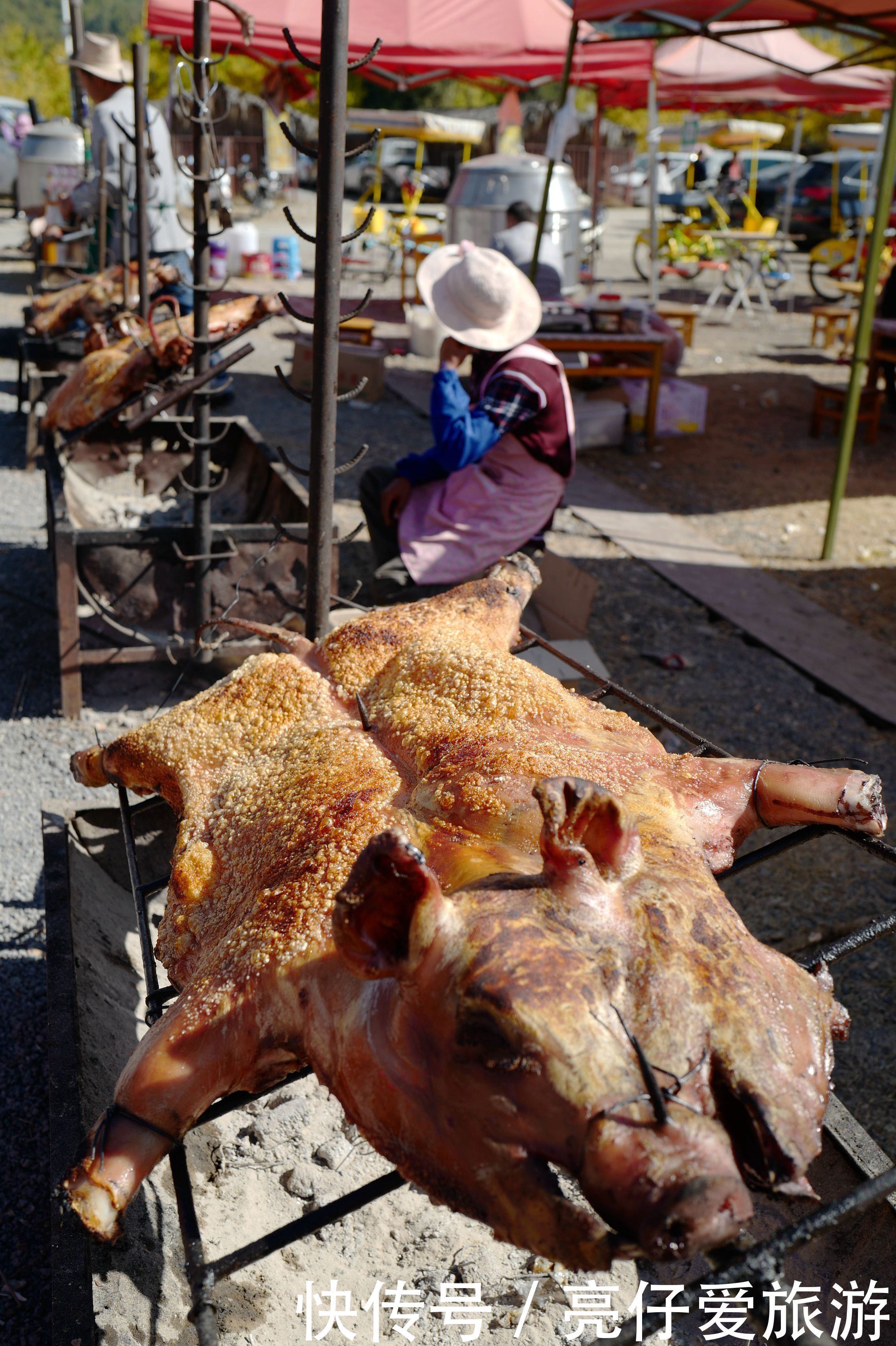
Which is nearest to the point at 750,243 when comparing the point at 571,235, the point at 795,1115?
the point at 571,235

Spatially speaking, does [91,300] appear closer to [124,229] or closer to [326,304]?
[124,229]

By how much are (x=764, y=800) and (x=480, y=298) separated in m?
2.84

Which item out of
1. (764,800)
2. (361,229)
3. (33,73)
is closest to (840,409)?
(361,229)

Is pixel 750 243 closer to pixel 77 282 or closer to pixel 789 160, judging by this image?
pixel 789 160

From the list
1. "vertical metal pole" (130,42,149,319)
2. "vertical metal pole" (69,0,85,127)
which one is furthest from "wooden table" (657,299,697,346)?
"vertical metal pole" (130,42,149,319)

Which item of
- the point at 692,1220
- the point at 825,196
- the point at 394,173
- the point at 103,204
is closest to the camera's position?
the point at 692,1220

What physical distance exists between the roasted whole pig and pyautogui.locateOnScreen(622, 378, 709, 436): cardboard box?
7.51 metres

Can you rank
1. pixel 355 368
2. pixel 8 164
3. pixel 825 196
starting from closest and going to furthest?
pixel 355 368, pixel 8 164, pixel 825 196

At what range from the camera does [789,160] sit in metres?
25.9

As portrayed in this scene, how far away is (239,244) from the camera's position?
15.6 m

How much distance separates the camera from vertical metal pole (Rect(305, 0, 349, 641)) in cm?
246

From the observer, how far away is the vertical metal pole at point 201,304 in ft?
11.3

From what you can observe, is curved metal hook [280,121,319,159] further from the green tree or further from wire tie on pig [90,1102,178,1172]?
the green tree

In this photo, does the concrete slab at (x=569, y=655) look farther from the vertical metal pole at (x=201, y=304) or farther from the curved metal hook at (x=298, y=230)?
the curved metal hook at (x=298, y=230)
